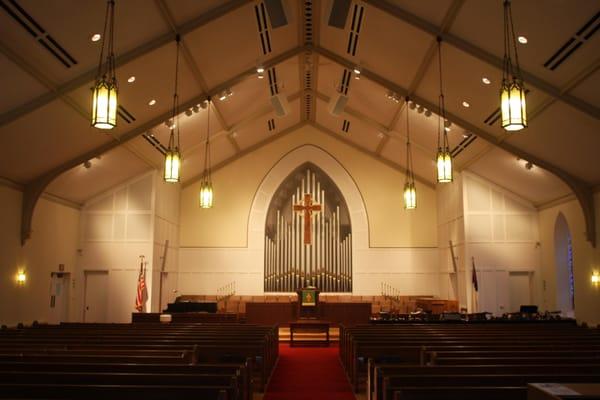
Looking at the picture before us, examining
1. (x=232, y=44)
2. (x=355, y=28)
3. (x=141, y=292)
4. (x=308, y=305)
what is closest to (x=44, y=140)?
(x=232, y=44)

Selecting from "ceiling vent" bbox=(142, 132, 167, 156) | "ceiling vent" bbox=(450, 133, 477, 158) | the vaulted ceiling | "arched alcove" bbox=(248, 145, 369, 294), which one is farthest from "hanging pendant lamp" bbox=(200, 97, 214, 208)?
"ceiling vent" bbox=(450, 133, 477, 158)

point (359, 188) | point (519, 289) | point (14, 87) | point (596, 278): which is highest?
point (359, 188)

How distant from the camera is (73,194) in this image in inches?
609

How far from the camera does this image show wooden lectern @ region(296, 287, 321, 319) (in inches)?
627

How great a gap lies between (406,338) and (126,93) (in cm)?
773

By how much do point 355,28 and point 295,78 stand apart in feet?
14.7

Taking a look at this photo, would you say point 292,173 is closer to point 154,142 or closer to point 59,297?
point 154,142

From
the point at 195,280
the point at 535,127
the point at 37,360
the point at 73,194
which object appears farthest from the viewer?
the point at 195,280

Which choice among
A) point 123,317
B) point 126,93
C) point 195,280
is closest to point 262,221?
point 195,280

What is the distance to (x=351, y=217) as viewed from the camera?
2009 centimetres

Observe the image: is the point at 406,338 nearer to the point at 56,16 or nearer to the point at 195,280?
the point at 56,16

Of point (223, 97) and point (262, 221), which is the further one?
point (262, 221)

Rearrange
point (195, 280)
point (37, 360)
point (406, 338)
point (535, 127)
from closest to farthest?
1. point (37, 360)
2. point (406, 338)
3. point (535, 127)
4. point (195, 280)

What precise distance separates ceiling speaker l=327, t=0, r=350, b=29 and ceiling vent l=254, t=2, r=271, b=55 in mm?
1417
